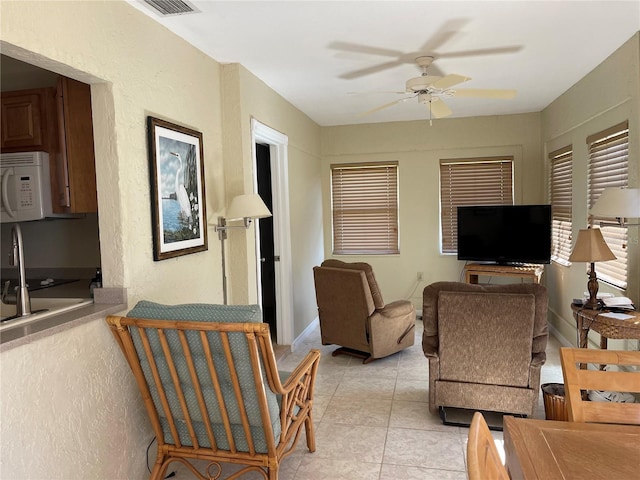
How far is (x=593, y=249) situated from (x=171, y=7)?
3018 millimetres

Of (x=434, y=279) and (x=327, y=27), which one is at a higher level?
(x=327, y=27)

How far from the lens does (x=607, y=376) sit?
1.61 metres

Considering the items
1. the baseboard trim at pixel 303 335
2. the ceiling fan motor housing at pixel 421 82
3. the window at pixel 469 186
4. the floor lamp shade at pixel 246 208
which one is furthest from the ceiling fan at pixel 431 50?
the baseboard trim at pixel 303 335

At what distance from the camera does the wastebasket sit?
2773 millimetres

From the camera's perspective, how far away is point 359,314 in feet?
13.5

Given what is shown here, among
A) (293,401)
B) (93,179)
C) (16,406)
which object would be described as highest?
(93,179)

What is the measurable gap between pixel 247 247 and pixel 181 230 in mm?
773

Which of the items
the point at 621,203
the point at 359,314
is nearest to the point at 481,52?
the point at 621,203

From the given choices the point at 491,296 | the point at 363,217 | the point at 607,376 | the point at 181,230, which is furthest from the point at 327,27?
the point at 363,217

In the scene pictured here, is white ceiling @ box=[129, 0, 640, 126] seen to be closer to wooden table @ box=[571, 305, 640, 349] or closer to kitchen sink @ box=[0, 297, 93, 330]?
kitchen sink @ box=[0, 297, 93, 330]

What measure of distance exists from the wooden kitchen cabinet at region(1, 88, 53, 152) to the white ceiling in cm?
74

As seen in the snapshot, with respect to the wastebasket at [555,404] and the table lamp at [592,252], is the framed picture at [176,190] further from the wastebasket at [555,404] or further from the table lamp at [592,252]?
the table lamp at [592,252]

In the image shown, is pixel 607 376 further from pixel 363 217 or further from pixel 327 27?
pixel 363 217

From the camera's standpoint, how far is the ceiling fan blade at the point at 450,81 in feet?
9.64
